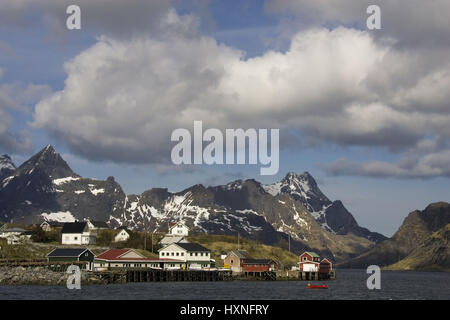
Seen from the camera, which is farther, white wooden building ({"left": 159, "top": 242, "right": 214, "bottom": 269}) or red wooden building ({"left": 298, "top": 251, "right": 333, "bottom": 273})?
red wooden building ({"left": 298, "top": 251, "right": 333, "bottom": 273})

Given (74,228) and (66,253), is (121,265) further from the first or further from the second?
(74,228)

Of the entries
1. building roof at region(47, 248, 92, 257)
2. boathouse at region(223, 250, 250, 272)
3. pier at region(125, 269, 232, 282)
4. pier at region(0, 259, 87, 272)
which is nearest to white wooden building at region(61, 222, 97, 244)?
building roof at region(47, 248, 92, 257)

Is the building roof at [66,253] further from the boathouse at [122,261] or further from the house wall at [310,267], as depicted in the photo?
the house wall at [310,267]

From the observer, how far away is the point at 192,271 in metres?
146

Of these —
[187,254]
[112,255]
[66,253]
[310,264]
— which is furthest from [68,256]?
[310,264]

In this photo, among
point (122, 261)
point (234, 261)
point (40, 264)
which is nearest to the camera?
point (40, 264)

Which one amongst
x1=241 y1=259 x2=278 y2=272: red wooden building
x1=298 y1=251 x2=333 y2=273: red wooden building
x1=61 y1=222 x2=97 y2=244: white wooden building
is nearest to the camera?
x1=241 y1=259 x2=278 y2=272: red wooden building

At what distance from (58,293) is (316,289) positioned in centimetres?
5389

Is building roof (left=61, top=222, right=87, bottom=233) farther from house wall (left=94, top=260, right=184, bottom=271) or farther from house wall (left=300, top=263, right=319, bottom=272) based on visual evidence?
house wall (left=300, top=263, right=319, bottom=272)

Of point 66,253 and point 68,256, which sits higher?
point 66,253

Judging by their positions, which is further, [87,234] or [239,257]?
[87,234]
